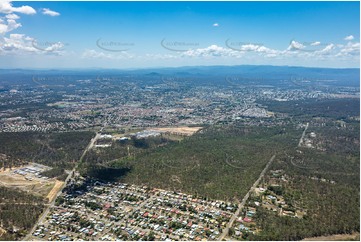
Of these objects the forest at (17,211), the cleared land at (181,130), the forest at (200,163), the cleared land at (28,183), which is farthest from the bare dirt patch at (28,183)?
the cleared land at (181,130)

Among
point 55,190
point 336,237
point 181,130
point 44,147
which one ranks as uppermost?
point 44,147

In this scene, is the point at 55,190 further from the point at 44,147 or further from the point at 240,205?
the point at 240,205

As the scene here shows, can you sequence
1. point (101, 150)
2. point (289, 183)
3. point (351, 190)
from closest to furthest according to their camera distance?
point (351, 190) → point (289, 183) → point (101, 150)

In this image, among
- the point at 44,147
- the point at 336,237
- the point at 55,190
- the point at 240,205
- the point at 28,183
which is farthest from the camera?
the point at 44,147

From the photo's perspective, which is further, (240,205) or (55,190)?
(55,190)

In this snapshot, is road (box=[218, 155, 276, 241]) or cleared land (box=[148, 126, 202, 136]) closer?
road (box=[218, 155, 276, 241])

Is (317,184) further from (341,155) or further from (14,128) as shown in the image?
(14,128)

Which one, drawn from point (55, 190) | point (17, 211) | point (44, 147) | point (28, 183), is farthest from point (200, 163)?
point (44, 147)

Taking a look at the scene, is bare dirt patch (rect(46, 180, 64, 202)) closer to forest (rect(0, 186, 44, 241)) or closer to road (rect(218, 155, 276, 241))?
forest (rect(0, 186, 44, 241))

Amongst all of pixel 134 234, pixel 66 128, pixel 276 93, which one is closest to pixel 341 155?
pixel 134 234

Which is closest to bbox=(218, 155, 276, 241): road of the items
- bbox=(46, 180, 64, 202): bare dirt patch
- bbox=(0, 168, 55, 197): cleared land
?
bbox=(46, 180, 64, 202): bare dirt patch

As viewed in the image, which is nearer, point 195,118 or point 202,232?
point 202,232
